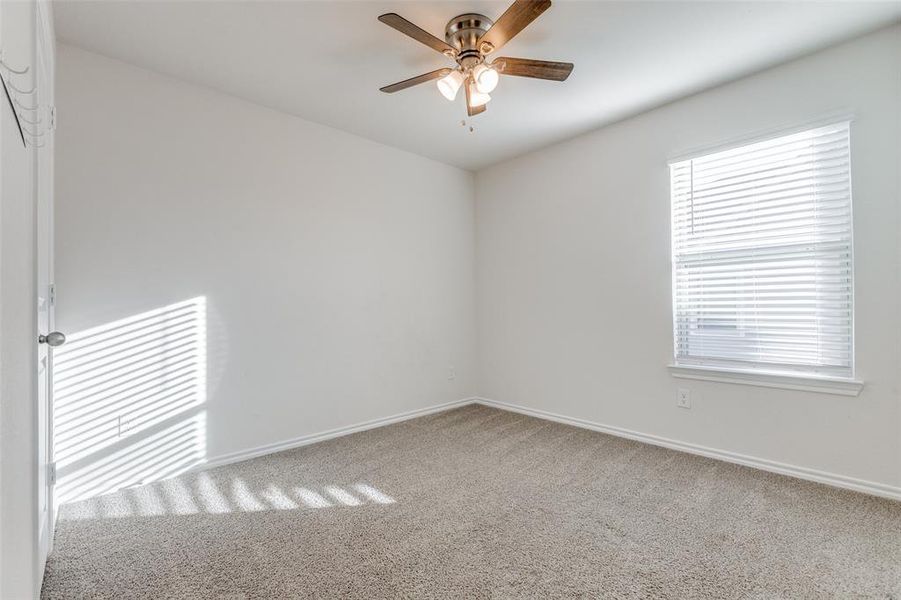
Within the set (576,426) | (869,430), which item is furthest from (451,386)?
(869,430)

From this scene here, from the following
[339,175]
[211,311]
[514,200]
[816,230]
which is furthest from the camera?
[514,200]

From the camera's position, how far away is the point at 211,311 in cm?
279

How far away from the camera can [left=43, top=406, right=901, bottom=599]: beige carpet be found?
1.60m

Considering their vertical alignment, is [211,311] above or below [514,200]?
below

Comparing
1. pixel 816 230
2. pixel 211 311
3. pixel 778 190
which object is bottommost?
pixel 211 311

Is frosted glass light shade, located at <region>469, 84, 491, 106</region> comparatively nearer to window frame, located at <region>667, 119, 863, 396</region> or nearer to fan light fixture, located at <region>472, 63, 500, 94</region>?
fan light fixture, located at <region>472, 63, 500, 94</region>

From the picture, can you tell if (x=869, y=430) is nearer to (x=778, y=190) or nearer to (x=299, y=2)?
(x=778, y=190)

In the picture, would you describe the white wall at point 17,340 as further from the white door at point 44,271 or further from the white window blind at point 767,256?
the white window blind at point 767,256

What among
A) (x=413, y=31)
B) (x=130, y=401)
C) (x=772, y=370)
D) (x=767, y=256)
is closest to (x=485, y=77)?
(x=413, y=31)

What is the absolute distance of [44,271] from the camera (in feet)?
5.90

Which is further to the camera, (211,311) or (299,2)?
(211,311)

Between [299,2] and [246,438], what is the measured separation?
8.69 feet

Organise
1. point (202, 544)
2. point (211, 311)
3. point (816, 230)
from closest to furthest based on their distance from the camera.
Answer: point (202, 544), point (816, 230), point (211, 311)

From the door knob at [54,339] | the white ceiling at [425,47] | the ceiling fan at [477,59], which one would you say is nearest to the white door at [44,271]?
the door knob at [54,339]
